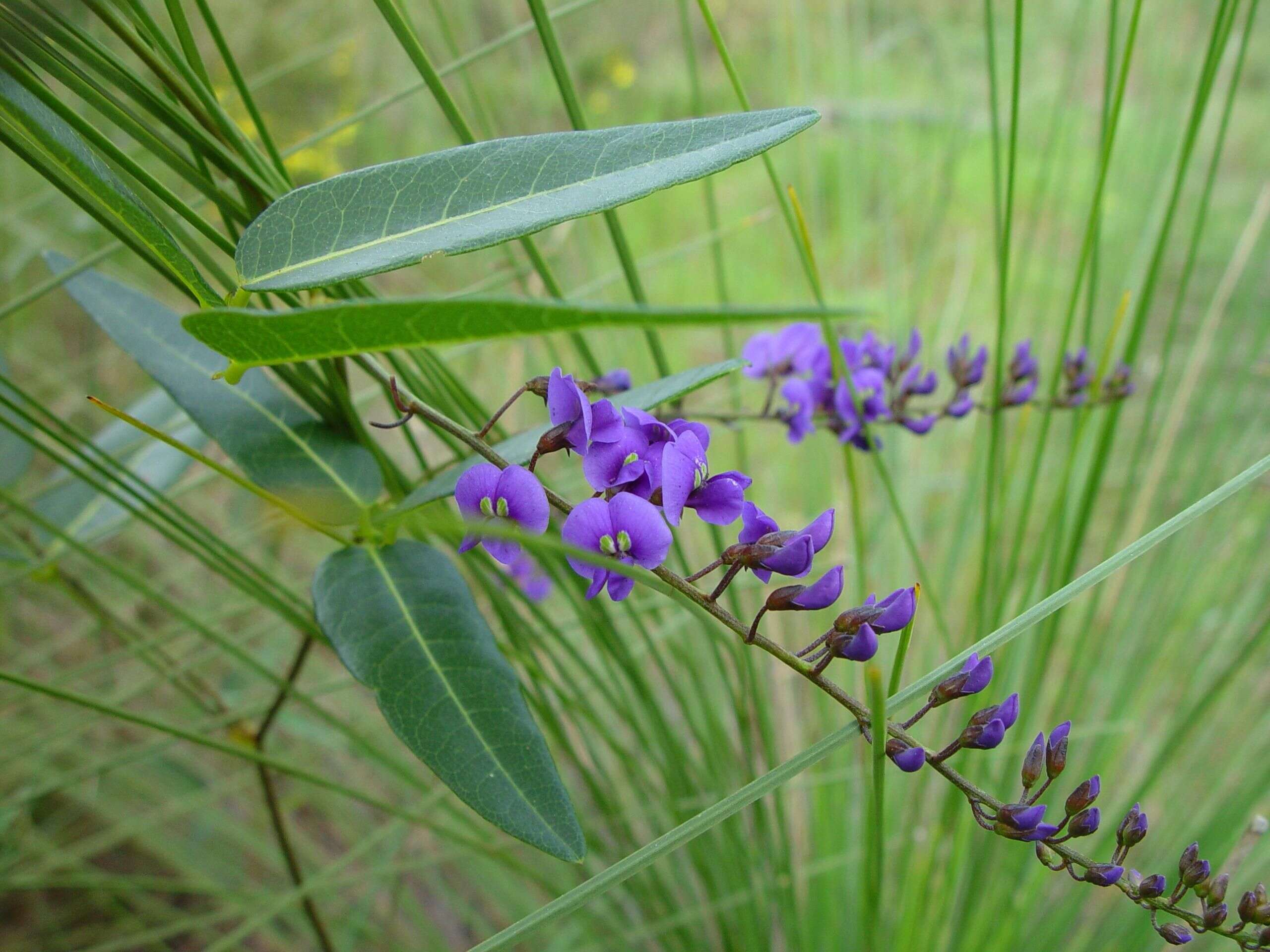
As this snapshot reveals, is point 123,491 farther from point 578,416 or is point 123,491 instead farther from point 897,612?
point 897,612

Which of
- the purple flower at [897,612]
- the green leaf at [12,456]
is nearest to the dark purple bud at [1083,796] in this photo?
the purple flower at [897,612]

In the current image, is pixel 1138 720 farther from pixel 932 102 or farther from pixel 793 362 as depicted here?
pixel 932 102

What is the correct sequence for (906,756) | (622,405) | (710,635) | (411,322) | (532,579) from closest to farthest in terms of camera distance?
1. (411,322)
2. (906,756)
3. (622,405)
4. (710,635)
5. (532,579)

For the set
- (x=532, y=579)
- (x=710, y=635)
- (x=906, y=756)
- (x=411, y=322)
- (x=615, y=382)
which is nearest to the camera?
(x=411, y=322)

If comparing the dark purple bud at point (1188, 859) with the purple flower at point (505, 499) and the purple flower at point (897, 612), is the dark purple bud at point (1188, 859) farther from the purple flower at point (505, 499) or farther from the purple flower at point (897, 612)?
the purple flower at point (505, 499)

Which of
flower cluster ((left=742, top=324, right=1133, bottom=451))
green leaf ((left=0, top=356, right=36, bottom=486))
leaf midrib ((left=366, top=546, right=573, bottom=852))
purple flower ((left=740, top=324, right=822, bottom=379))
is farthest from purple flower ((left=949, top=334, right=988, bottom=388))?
green leaf ((left=0, top=356, right=36, bottom=486))

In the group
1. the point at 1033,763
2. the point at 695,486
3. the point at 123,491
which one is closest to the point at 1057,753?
the point at 1033,763
